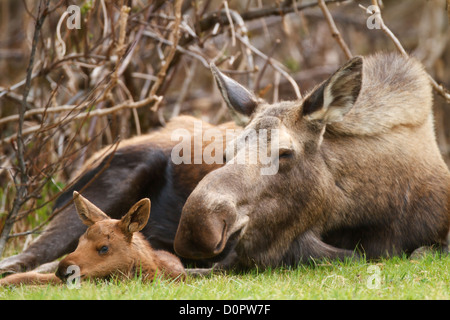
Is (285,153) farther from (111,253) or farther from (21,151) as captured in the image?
(21,151)

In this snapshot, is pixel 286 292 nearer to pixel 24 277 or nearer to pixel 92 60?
pixel 24 277

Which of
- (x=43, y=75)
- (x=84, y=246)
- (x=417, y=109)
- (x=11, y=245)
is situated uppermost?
(x=43, y=75)

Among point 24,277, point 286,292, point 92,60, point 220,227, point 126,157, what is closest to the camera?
point 286,292

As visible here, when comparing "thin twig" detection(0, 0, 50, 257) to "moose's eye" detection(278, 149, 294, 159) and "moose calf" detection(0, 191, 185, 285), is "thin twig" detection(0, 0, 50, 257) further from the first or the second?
"moose's eye" detection(278, 149, 294, 159)

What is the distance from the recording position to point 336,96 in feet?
16.4

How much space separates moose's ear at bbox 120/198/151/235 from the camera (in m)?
4.37

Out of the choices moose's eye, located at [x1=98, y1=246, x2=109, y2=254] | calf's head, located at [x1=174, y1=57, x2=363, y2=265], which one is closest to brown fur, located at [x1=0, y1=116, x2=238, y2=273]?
calf's head, located at [x1=174, y1=57, x2=363, y2=265]

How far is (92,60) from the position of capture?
7406mm

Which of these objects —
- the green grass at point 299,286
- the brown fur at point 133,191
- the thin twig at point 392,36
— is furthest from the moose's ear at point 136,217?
the thin twig at point 392,36

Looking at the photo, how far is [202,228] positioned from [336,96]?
1530 mm

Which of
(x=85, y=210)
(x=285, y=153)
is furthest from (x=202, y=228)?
(x=285, y=153)

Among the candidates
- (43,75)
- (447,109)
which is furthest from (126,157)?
(447,109)
